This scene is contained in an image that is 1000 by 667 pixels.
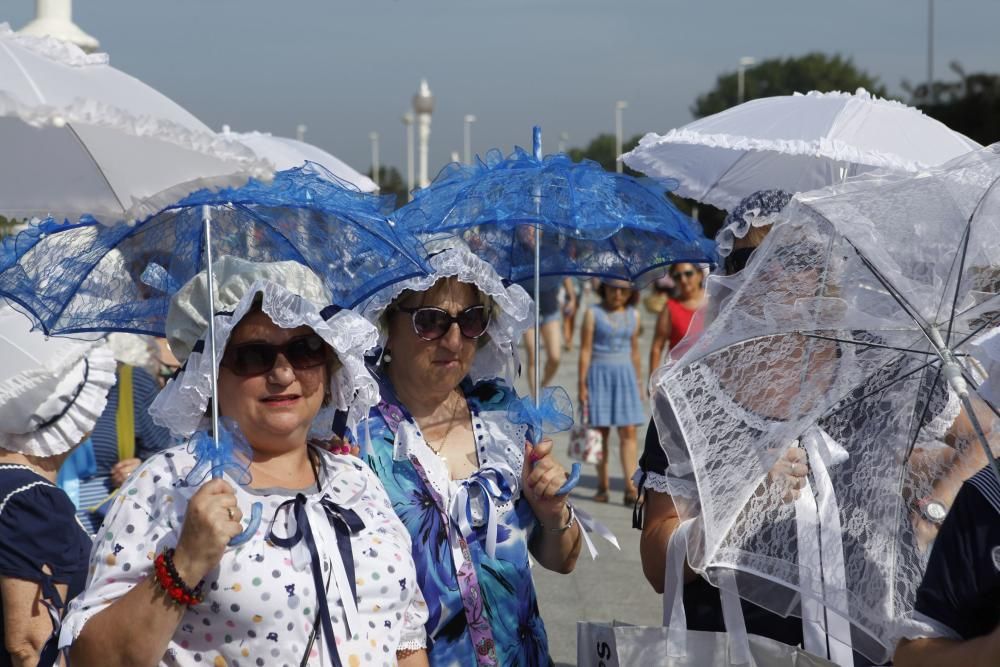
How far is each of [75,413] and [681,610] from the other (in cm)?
182

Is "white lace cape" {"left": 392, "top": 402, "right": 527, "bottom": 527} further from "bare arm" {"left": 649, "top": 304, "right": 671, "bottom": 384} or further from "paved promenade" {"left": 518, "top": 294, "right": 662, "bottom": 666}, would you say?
"bare arm" {"left": 649, "top": 304, "right": 671, "bottom": 384}

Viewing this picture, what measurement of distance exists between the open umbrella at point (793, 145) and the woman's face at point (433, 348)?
105 centimetres

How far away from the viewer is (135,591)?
86.4 inches

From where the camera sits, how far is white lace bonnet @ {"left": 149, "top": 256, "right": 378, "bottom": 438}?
8.08 ft

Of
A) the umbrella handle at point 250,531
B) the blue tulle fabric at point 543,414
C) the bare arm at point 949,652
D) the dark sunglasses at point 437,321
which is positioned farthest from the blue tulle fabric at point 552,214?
the bare arm at point 949,652

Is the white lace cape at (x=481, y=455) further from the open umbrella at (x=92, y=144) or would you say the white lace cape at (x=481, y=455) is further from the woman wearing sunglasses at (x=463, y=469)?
the open umbrella at (x=92, y=144)

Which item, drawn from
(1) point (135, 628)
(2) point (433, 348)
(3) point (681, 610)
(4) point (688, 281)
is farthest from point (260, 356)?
(4) point (688, 281)

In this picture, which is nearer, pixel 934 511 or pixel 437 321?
pixel 934 511

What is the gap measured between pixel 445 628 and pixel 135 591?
0.97m

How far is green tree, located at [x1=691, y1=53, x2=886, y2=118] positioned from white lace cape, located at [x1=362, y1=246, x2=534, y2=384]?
65452 millimetres

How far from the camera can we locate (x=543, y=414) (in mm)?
3254

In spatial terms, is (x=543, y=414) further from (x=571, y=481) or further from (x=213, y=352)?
(x=213, y=352)

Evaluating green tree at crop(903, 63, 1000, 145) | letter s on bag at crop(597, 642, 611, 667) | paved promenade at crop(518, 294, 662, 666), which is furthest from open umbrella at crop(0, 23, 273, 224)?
green tree at crop(903, 63, 1000, 145)

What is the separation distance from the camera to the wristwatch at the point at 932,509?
2.27m
